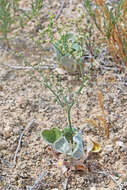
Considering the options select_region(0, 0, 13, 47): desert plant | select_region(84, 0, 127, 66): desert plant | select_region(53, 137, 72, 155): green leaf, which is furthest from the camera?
select_region(0, 0, 13, 47): desert plant

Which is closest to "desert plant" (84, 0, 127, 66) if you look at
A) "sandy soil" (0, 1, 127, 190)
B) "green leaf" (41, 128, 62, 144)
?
"sandy soil" (0, 1, 127, 190)

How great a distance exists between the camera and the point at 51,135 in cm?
210

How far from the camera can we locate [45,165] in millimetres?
2137

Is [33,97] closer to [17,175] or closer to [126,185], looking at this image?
[17,175]

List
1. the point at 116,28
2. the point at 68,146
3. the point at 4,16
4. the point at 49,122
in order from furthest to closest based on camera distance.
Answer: the point at 4,16
the point at 116,28
the point at 49,122
the point at 68,146

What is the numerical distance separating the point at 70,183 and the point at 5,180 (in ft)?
1.38

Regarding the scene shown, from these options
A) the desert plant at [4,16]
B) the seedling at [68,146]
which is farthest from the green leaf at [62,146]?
the desert plant at [4,16]

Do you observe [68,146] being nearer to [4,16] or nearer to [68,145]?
[68,145]

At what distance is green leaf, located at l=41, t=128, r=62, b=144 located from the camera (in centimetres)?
207

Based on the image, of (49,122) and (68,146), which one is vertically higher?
(49,122)

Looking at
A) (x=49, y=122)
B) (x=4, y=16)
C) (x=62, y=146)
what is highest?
(x=4, y=16)

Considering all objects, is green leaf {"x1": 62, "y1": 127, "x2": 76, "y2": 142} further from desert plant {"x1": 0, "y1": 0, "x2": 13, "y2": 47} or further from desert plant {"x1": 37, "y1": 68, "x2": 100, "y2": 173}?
desert plant {"x1": 0, "y1": 0, "x2": 13, "y2": 47}

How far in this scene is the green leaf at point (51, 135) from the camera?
6.81ft

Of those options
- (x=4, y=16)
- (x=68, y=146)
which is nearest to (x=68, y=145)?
(x=68, y=146)
